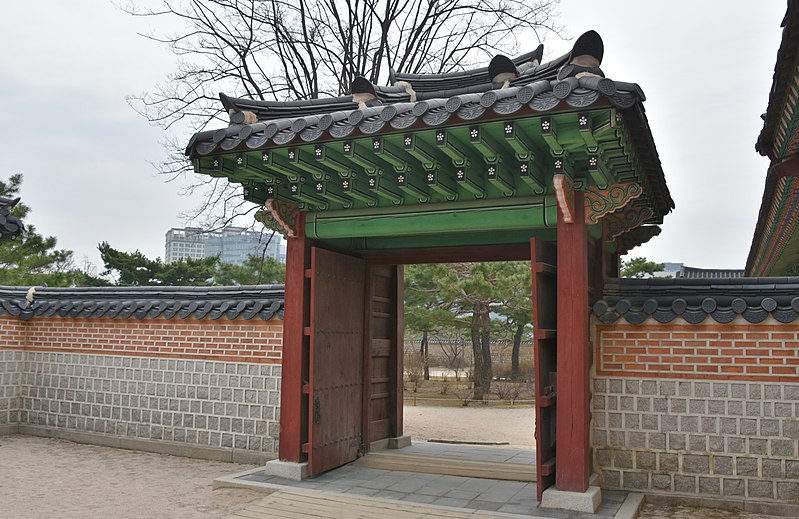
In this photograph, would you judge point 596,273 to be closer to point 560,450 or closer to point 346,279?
point 560,450

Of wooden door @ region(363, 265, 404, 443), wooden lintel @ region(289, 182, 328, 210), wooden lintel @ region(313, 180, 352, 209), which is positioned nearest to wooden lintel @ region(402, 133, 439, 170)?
wooden lintel @ region(313, 180, 352, 209)

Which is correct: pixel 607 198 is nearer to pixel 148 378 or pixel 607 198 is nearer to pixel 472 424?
pixel 148 378

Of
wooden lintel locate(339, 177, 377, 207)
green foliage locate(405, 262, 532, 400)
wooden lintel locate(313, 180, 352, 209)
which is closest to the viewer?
wooden lintel locate(339, 177, 377, 207)

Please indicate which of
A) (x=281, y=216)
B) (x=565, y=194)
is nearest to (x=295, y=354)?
(x=281, y=216)

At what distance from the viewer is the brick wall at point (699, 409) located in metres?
5.41

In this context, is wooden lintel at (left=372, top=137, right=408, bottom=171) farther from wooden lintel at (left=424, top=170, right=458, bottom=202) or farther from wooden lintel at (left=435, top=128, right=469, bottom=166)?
wooden lintel at (left=435, top=128, right=469, bottom=166)

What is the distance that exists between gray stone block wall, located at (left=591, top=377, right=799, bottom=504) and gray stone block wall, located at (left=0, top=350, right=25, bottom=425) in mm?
7544

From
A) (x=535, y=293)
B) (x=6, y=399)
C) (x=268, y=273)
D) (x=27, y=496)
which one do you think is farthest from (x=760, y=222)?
(x=268, y=273)

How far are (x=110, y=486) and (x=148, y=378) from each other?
6.37 ft

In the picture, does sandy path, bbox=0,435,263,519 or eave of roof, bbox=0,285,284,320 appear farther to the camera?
eave of roof, bbox=0,285,284,320

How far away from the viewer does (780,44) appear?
14.0 ft

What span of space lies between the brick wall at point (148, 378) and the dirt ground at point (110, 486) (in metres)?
0.32

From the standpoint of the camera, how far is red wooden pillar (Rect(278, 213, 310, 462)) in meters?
6.45

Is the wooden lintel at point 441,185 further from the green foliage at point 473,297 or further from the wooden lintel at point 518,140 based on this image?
the green foliage at point 473,297
